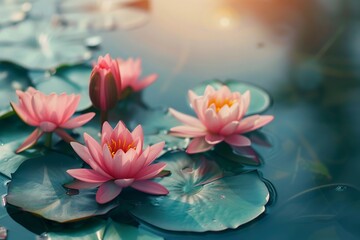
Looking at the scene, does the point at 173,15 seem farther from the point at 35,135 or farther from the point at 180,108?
the point at 35,135

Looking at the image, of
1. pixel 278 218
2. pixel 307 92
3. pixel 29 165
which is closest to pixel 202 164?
pixel 278 218

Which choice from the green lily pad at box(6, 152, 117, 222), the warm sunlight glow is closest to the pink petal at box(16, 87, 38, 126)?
the green lily pad at box(6, 152, 117, 222)

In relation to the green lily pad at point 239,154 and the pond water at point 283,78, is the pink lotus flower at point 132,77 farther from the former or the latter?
the green lily pad at point 239,154

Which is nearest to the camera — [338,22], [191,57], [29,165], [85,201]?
[85,201]

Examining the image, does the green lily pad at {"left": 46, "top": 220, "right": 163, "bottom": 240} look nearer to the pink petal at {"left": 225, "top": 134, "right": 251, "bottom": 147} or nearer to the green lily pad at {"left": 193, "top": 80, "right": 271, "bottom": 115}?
the pink petal at {"left": 225, "top": 134, "right": 251, "bottom": 147}

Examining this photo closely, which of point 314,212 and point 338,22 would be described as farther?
point 338,22

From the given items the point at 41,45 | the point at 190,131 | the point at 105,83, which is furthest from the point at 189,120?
the point at 41,45

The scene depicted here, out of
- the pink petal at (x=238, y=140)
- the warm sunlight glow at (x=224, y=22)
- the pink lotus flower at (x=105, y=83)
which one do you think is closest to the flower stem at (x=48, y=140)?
the pink lotus flower at (x=105, y=83)

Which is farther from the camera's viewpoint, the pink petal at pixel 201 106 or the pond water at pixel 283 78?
the pink petal at pixel 201 106
